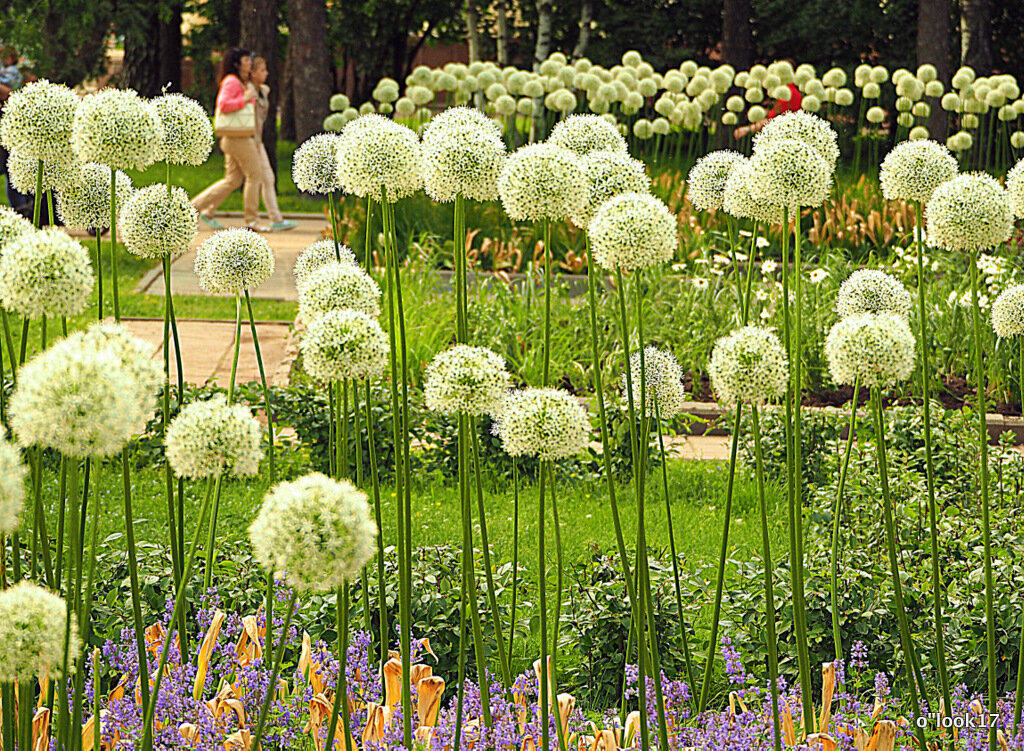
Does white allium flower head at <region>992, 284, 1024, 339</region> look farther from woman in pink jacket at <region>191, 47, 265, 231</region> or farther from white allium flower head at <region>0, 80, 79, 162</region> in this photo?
woman in pink jacket at <region>191, 47, 265, 231</region>

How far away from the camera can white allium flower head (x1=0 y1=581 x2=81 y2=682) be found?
145cm

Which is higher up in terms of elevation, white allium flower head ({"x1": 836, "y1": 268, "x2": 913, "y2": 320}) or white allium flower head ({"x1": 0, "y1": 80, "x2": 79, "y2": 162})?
white allium flower head ({"x1": 0, "y1": 80, "x2": 79, "y2": 162})

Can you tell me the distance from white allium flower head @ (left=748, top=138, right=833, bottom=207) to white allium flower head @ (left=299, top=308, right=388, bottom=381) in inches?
31.7

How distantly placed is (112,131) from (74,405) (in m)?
0.93

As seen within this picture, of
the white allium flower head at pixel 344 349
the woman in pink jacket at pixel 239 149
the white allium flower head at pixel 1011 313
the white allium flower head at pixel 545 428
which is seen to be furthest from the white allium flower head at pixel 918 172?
the woman in pink jacket at pixel 239 149

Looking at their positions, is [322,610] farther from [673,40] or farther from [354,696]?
[673,40]

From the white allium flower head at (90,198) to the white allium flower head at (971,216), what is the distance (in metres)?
1.67

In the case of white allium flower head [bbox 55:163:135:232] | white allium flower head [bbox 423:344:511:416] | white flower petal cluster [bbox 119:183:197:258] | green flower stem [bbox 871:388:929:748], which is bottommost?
green flower stem [bbox 871:388:929:748]

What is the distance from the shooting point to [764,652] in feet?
10.9

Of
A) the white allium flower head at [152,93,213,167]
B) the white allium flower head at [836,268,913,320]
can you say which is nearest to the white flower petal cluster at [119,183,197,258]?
the white allium flower head at [152,93,213,167]

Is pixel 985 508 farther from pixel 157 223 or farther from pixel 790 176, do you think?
pixel 157 223

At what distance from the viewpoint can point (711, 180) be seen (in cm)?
293

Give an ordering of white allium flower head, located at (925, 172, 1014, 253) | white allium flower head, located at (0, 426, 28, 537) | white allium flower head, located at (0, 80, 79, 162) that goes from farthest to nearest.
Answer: white allium flower head, located at (925, 172, 1014, 253) → white allium flower head, located at (0, 80, 79, 162) → white allium flower head, located at (0, 426, 28, 537)

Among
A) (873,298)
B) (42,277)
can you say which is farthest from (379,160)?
(873,298)
